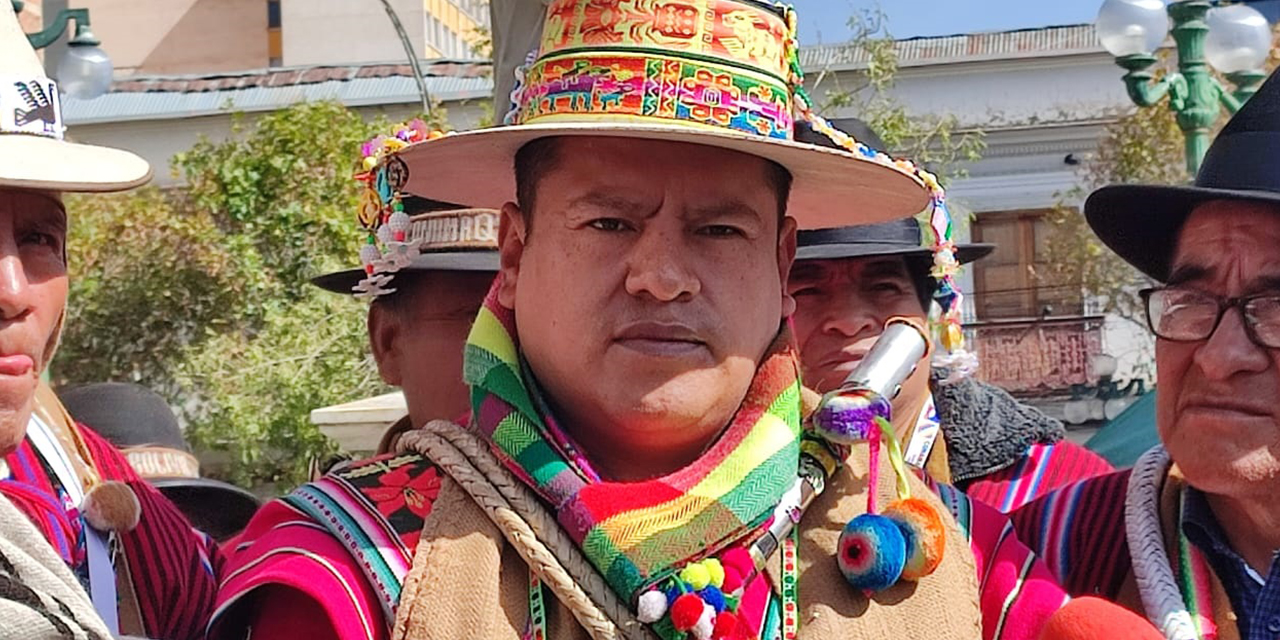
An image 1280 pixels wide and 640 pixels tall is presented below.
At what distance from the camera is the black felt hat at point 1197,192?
2514 mm

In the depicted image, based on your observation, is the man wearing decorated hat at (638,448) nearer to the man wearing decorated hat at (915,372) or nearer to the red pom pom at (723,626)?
the red pom pom at (723,626)

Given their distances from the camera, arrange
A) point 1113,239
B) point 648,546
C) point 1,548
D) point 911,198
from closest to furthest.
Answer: point 1,548, point 648,546, point 911,198, point 1113,239

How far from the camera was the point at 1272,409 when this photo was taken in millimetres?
2436

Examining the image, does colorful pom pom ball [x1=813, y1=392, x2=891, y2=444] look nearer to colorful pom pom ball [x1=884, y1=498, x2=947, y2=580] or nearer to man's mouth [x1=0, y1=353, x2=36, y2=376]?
colorful pom pom ball [x1=884, y1=498, x2=947, y2=580]

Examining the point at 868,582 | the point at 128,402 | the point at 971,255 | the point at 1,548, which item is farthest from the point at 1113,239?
the point at 128,402

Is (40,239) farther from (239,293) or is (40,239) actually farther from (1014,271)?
(1014,271)

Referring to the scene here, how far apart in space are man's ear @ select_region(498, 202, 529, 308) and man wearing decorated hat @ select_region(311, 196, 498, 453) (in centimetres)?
79

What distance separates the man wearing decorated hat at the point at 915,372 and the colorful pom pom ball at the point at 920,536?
1234 mm

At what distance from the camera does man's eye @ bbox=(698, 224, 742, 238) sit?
2271 millimetres

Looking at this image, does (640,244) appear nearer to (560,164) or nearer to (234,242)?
(560,164)

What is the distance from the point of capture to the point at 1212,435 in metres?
2.46

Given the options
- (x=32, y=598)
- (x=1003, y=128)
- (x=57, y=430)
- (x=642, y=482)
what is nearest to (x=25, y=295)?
(x=57, y=430)

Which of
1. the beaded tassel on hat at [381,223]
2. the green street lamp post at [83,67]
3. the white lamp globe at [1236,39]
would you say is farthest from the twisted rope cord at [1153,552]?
the green street lamp post at [83,67]

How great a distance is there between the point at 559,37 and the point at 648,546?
780 mm
